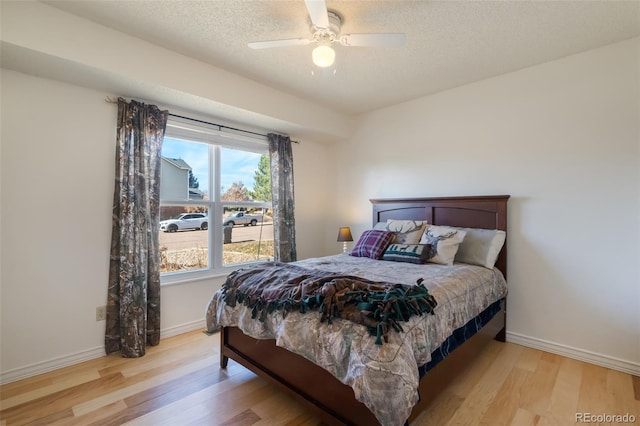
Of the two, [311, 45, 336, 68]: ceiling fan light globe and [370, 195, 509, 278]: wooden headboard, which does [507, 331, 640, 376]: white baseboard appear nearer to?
[370, 195, 509, 278]: wooden headboard

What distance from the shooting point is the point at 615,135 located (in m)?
2.36

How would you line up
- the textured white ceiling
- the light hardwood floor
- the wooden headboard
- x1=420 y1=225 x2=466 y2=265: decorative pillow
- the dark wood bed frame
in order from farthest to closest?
the wooden headboard < x1=420 y1=225 x2=466 y2=265: decorative pillow < the textured white ceiling < the light hardwood floor < the dark wood bed frame

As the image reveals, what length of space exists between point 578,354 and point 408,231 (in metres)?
1.72

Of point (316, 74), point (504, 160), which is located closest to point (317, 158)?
point (316, 74)

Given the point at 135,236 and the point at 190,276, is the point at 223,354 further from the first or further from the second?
the point at 135,236

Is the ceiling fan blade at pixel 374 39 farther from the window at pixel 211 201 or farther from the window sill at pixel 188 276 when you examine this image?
the window sill at pixel 188 276

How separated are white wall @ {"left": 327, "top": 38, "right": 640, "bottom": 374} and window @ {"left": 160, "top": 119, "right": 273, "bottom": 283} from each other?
7.33 feet

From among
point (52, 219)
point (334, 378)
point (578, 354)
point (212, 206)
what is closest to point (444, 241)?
point (578, 354)

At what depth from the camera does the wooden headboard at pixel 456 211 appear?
2.84m

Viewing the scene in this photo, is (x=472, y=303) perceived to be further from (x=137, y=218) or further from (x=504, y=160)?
(x=137, y=218)

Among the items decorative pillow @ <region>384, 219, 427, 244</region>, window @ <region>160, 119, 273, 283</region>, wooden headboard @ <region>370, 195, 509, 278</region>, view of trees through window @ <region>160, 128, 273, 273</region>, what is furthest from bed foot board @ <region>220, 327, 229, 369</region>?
wooden headboard @ <region>370, 195, 509, 278</region>

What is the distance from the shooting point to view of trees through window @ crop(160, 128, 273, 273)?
305cm

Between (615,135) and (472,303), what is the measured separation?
72.2 inches

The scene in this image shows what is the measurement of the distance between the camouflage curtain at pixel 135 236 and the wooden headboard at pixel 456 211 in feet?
8.61
